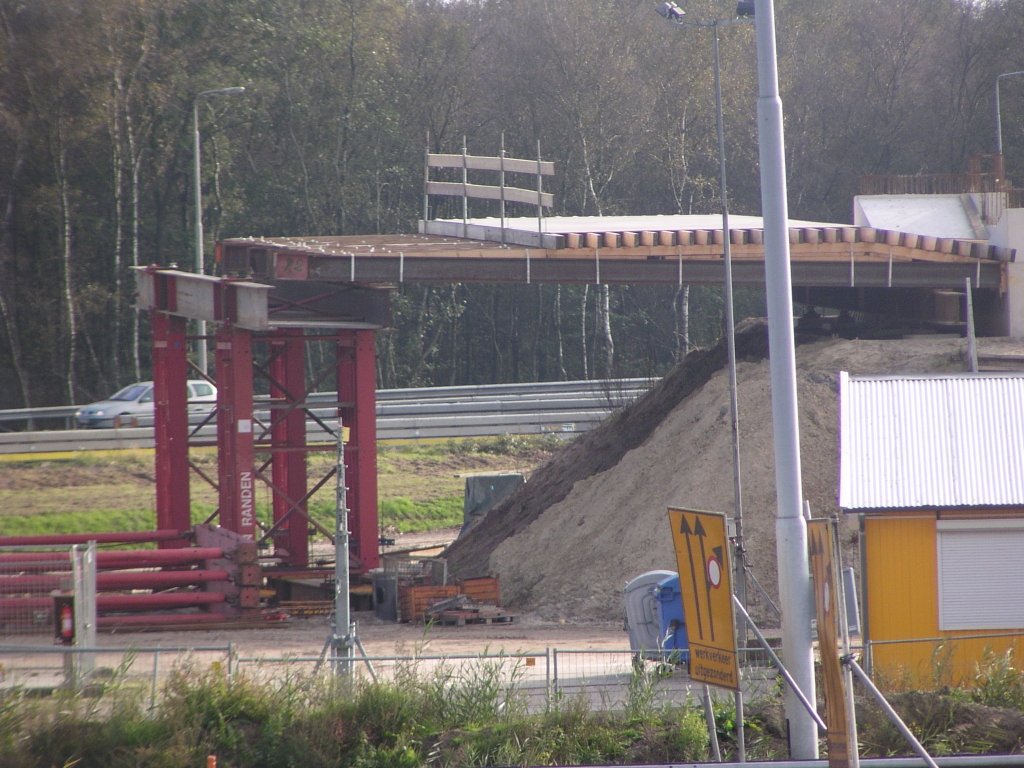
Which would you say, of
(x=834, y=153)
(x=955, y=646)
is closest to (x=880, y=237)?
(x=955, y=646)

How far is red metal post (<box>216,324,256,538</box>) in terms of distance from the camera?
64.9ft

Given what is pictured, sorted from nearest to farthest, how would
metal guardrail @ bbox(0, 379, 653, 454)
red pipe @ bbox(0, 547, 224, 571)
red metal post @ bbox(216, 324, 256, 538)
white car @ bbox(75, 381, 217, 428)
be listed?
red pipe @ bbox(0, 547, 224, 571), red metal post @ bbox(216, 324, 256, 538), metal guardrail @ bbox(0, 379, 653, 454), white car @ bbox(75, 381, 217, 428)

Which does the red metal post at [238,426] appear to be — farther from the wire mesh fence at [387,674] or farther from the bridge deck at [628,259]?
the wire mesh fence at [387,674]

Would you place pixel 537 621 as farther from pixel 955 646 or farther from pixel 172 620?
pixel 955 646

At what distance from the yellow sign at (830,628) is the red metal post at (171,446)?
51.1ft

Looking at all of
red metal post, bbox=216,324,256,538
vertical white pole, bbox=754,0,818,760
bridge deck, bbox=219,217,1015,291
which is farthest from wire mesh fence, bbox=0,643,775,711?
bridge deck, bbox=219,217,1015,291

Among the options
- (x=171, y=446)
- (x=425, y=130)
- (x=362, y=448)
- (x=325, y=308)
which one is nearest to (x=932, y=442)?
(x=362, y=448)

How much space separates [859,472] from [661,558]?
256 inches

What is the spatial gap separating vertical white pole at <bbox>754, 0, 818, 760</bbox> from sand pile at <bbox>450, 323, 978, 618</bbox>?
10060 mm

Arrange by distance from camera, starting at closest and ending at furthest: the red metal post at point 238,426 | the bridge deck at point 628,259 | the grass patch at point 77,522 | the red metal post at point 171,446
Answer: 1. the red metal post at point 238,426
2. the bridge deck at point 628,259
3. the red metal post at point 171,446
4. the grass patch at point 77,522

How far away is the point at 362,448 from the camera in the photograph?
69.2 feet

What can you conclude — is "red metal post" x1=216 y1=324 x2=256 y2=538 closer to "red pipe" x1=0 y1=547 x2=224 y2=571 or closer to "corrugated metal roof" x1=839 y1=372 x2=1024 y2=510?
"red pipe" x1=0 y1=547 x2=224 y2=571

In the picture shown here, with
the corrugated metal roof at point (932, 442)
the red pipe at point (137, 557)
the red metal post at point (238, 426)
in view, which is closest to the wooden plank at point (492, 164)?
the red metal post at point (238, 426)

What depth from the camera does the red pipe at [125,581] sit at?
16.5 m
